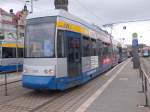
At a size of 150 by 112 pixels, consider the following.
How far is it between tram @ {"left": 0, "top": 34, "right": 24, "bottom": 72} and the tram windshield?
1650 cm

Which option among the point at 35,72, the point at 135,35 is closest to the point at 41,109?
the point at 35,72

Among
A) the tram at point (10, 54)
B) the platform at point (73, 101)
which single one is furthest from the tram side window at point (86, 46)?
the tram at point (10, 54)

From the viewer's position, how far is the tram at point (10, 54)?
3059cm

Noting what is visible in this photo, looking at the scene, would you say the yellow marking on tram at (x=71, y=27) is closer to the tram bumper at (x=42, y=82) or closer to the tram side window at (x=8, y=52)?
the tram bumper at (x=42, y=82)

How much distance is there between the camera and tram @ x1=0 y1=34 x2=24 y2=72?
100 feet

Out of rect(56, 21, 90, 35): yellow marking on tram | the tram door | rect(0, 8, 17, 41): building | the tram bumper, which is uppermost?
rect(0, 8, 17, 41): building

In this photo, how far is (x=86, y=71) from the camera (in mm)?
17531

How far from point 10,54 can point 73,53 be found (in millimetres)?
17963

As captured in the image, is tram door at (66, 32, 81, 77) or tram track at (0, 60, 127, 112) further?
tram door at (66, 32, 81, 77)

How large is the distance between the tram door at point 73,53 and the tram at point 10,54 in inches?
617

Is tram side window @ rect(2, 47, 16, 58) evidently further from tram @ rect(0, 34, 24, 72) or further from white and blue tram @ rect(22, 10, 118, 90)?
white and blue tram @ rect(22, 10, 118, 90)

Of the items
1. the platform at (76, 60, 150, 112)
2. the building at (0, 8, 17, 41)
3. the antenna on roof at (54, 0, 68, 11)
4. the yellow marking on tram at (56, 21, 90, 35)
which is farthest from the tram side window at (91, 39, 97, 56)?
the antenna on roof at (54, 0, 68, 11)

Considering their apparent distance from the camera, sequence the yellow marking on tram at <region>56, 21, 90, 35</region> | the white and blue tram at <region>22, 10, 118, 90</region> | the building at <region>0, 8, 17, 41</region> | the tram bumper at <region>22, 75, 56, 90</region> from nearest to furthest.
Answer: the tram bumper at <region>22, 75, 56, 90</region>, the white and blue tram at <region>22, 10, 118, 90</region>, the yellow marking on tram at <region>56, 21, 90, 35</region>, the building at <region>0, 8, 17, 41</region>

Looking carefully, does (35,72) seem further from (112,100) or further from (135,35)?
(135,35)
